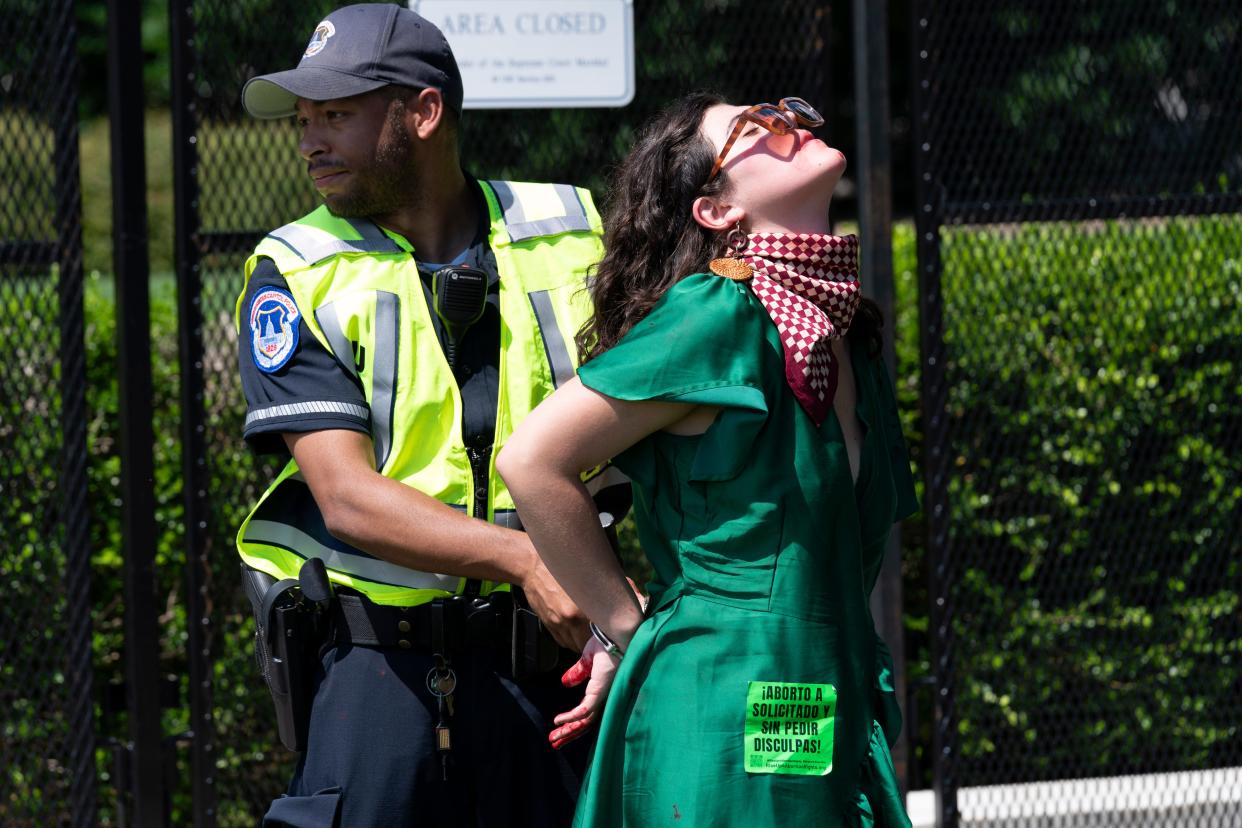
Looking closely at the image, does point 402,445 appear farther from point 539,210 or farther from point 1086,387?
point 1086,387

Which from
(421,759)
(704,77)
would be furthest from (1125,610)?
(421,759)

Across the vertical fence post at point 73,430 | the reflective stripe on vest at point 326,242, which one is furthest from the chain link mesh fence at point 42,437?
the reflective stripe on vest at point 326,242

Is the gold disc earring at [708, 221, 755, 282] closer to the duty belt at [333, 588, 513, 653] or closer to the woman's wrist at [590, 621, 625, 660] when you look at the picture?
the woman's wrist at [590, 621, 625, 660]

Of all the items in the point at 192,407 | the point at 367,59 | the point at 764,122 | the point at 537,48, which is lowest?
the point at 192,407

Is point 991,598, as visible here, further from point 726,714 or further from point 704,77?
point 726,714

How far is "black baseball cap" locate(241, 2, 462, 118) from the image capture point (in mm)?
2410

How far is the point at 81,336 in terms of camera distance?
11.8 ft

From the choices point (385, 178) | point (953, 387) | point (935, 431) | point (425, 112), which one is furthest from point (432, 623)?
point (953, 387)

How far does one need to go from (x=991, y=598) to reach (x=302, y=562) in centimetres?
Result: 226

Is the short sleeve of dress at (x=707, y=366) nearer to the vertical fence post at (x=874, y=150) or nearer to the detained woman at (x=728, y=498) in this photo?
the detained woman at (x=728, y=498)

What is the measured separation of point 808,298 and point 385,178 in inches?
31.5

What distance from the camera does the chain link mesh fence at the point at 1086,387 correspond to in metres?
3.88

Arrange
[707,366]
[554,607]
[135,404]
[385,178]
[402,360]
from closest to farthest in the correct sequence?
1. [707,366]
2. [554,607]
3. [402,360]
4. [385,178]
5. [135,404]

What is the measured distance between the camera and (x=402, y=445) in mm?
2340
